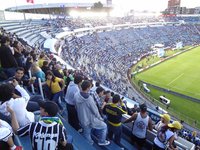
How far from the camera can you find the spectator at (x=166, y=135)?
173 inches

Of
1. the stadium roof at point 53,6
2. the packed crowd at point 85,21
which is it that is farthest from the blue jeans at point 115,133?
the stadium roof at point 53,6

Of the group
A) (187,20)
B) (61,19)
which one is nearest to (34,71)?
(61,19)

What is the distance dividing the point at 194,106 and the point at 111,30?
33.6 metres

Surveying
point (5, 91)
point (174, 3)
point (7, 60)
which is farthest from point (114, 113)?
point (174, 3)

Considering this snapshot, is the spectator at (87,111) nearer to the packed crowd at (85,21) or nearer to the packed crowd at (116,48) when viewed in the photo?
the packed crowd at (116,48)

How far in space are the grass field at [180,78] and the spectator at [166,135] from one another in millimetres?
17323

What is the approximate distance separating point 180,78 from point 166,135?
30.6 metres

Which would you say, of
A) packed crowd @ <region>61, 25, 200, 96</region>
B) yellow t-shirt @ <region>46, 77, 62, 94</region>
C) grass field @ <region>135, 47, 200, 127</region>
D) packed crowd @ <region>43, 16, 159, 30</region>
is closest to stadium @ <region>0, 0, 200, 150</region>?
yellow t-shirt @ <region>46, 77, 62, 94</region>

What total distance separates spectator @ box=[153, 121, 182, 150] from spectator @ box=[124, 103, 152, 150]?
23.6 inches

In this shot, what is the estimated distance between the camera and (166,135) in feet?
14.7

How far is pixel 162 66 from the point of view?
128 ft

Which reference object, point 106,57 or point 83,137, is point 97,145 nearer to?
point 83,137

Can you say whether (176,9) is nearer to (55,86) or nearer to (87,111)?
(55,86)

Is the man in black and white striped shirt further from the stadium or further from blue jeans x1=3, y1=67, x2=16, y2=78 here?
blue jeans x1=3, y1=67, x2=16, y2=78
